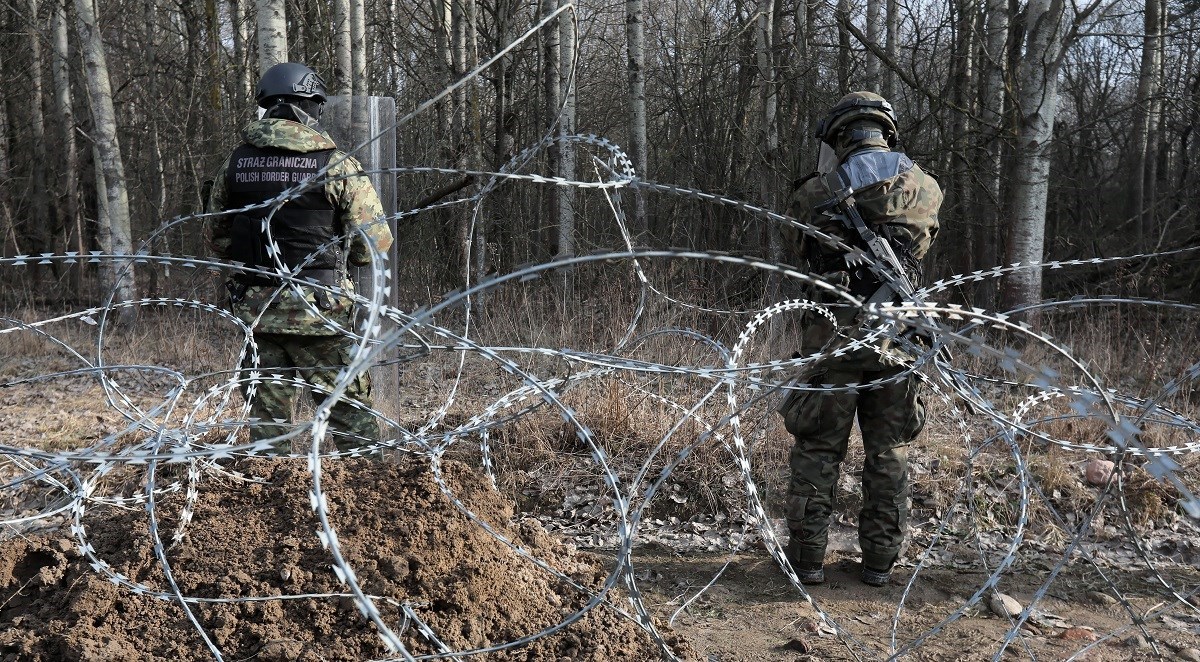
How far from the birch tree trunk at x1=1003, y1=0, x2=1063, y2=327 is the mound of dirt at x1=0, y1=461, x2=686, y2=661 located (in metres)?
4.83

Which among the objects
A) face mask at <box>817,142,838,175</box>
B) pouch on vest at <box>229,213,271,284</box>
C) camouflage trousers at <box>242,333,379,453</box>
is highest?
face mask at <box>817,142,838,175</box>

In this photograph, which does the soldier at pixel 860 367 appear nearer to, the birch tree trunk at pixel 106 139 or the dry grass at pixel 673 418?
the dry grass at pixel 673 418

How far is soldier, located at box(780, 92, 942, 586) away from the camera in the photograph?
3.26 m

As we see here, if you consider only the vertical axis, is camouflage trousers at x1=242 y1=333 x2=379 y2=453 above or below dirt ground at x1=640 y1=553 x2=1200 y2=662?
above

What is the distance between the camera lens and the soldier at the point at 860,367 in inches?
128

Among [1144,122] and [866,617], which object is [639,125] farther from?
[1144,122]

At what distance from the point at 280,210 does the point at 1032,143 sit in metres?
5.34

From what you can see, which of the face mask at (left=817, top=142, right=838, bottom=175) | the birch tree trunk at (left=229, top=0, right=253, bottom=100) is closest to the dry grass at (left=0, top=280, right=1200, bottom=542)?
the face mask at (left=817, top=142, right=838, bottom=175)

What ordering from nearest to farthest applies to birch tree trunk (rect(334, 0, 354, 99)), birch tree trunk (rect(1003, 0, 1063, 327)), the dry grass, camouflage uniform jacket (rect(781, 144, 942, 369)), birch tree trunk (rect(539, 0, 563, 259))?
1. camouflage uniform jacket (rect(781, 144, 942, 369))
2. the dry grass
3. birch tree trunk (rect(334, 0, 354, 99))
4. birch tree trunk (rect(1003, 0, 1063, 327))
5. birch tree trunk (rect(539, 0, 563, 259))

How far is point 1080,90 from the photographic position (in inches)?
476

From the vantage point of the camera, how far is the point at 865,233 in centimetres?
316

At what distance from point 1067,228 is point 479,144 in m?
7.27

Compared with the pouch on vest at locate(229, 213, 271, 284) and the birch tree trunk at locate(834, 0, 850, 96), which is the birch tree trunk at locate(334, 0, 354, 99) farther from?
the birch tree trunk at locate(834, 0, 850, 96)

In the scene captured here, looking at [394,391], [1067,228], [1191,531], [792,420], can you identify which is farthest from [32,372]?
[1067,228]
